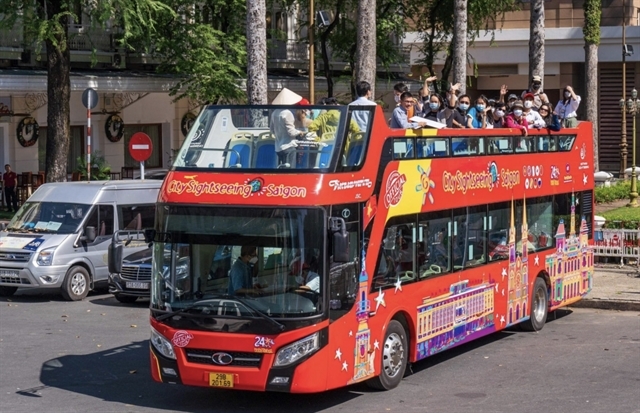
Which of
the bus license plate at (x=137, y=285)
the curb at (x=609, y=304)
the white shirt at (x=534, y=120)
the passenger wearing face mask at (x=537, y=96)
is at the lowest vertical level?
the curb at (x=609, y=304)

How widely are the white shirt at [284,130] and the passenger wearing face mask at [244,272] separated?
1.13 meters

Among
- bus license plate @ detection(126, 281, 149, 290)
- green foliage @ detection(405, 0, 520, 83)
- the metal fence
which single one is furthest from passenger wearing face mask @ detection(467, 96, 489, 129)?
green foliage @ detection(405, 0, 520, 83)

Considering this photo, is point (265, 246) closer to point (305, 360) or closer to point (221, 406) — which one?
point (305, 360)

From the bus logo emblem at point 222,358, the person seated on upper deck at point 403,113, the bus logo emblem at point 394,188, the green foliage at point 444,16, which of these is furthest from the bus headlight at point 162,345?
the green foliage at point 444,16

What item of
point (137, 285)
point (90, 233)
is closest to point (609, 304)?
point (137, 285)

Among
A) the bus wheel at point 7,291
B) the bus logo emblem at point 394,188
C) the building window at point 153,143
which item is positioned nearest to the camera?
the bus logo emblem at point 394,188

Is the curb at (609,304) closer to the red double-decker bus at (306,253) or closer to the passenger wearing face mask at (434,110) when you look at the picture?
the passenger wearing face mask at (434,110)

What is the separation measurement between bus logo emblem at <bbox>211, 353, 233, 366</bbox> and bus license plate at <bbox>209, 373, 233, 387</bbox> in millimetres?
113

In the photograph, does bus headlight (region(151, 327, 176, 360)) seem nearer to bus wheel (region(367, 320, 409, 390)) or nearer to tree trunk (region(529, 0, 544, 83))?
bus wheel (region(367, 320, 409, 390))

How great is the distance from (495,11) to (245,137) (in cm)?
3252

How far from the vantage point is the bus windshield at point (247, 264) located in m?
10.5

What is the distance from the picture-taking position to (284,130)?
36.5 ft

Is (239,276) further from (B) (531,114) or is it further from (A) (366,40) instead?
(A) (366,40)

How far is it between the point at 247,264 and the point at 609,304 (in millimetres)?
10034
